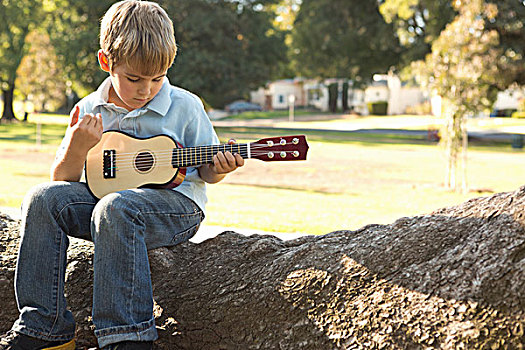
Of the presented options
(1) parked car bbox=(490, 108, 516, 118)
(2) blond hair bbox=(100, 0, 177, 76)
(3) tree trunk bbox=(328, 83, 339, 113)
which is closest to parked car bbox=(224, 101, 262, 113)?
(3) tree trunk bbox=(328, 83, 339, 113)

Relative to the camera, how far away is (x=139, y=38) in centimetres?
245

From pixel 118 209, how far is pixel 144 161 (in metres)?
0.44

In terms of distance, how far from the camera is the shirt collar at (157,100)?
8.87 ft

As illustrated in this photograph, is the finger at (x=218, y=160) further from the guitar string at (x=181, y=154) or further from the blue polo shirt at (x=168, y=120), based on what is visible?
the blue polo shirt at (x=168, y=120)

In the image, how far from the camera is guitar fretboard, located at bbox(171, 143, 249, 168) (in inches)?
104

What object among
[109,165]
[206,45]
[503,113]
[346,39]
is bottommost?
[109,165]

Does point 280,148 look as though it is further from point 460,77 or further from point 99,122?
point 460,77

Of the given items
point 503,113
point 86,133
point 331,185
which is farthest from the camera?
point 503,113

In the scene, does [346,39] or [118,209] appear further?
[346,39]

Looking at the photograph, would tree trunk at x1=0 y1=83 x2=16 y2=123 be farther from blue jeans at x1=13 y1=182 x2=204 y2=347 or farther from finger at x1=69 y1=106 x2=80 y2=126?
blue jeans at x1=13 y1=182 x2=204 y2=347

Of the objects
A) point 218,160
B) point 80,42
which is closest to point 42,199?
point 218,160

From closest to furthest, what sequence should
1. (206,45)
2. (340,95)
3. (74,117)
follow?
1. (74,117)
2. (206,45)
3. (340,95)

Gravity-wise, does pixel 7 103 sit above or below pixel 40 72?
below

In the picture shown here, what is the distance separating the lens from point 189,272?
108 inches
